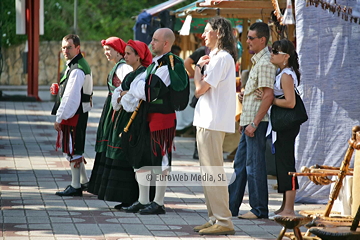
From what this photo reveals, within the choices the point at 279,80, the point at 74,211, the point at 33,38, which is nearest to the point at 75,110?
the point at 74,211

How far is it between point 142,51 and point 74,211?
1720 millimetres

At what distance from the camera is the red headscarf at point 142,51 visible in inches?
261

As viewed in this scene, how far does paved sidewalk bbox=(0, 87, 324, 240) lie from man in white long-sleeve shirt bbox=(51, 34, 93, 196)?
1.11 feet

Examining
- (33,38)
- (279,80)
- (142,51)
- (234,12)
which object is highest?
(234,12)

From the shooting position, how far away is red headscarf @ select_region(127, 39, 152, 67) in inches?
261

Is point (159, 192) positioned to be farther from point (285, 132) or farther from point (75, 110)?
point (75, 110)

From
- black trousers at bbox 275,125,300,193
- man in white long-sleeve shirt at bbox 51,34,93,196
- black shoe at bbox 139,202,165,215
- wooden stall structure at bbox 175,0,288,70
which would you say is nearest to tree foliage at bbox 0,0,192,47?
wooden stall structure at bbox 175,0,288,70

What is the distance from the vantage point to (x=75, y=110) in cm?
721

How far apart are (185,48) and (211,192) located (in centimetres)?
1141

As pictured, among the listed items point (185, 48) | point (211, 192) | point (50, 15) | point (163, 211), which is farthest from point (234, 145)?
point (50, 15)

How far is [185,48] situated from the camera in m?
16.7

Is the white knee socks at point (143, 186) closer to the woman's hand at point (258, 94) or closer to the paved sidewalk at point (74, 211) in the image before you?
the paved sidewalk at point (74, 211)

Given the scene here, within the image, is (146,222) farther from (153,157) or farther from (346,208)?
(346,208)

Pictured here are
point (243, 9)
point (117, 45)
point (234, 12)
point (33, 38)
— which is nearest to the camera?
point (117, 45)
